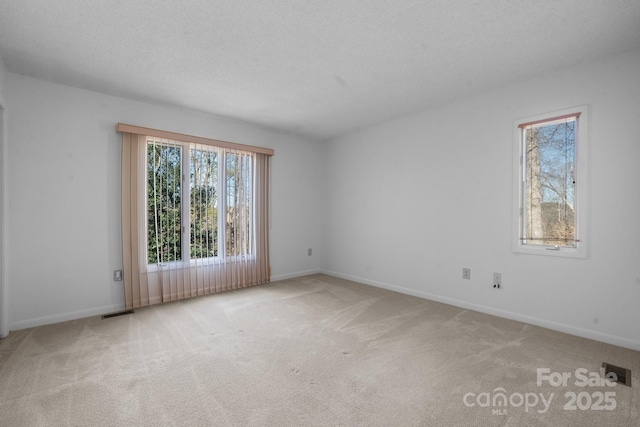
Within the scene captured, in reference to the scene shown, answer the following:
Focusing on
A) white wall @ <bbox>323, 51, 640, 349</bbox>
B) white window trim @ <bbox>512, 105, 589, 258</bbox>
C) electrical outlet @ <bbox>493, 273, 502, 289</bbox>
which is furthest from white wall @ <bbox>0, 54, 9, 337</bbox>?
white window trim @ <bbox>512, 105, 589, 258</bbox>

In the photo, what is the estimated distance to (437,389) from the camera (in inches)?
78.2

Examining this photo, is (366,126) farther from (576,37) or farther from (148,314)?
(148,314)

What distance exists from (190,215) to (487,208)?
3761 mm

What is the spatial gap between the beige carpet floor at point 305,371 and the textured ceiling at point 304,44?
2.57 metres

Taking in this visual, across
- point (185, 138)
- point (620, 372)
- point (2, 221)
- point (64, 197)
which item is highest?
point (185, 138)

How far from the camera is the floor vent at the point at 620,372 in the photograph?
6.79ft

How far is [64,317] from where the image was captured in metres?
3.21

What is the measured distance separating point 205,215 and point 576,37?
14.2 ft

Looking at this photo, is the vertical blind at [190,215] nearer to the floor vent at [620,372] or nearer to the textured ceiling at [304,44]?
the textured ceiling at [304,44]

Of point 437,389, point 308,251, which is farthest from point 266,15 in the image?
point 308,251

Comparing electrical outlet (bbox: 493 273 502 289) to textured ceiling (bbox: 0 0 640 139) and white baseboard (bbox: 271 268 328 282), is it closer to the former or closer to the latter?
textured ceiling (bbox: 0 0 640 139)

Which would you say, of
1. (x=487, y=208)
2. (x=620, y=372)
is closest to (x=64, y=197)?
(x=487, y=208)

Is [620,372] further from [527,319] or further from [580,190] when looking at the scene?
[580,190]

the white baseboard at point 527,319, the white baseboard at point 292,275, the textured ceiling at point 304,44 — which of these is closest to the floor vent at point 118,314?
the white baseboard at point 292,275
